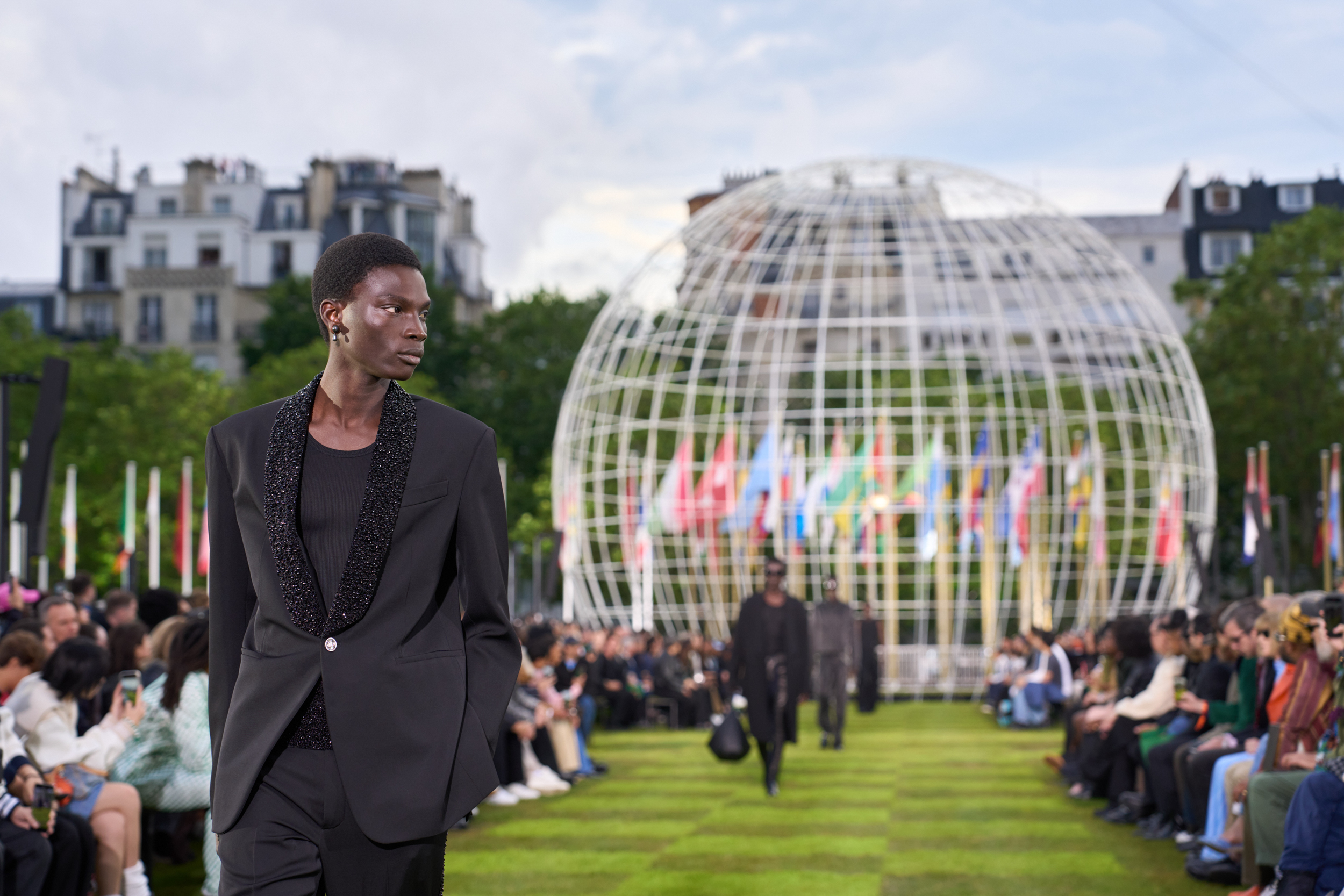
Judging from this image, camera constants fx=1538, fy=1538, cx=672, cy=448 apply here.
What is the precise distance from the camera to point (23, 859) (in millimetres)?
6492

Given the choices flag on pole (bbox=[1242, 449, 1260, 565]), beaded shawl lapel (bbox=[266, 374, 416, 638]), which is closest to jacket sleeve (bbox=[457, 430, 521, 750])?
beaded shawl lapel (bbox=[266, 374, 416, 638])

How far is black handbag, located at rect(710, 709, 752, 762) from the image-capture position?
43.6 feet

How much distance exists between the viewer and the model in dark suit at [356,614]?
306cm

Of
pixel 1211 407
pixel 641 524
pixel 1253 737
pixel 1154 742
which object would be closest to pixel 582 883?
pixel 1253 737

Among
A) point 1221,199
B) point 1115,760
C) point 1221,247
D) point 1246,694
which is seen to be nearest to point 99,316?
point 1221,247

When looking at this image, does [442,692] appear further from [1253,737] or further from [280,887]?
[1253,737]

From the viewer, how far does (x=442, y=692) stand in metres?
3.12

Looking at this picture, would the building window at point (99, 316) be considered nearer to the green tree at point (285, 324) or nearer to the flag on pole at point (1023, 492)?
the green tree at point (285, 324)

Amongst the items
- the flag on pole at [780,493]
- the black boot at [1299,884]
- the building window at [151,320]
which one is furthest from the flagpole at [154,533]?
the building window at [151,320]

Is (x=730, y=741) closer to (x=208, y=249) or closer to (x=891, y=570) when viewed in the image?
(x=891, y=570)

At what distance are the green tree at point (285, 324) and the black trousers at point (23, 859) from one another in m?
50.7

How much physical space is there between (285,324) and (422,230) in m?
14.8

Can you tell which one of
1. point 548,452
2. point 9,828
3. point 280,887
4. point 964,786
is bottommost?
point 964,786

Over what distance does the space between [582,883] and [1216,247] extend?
65.5 metres
